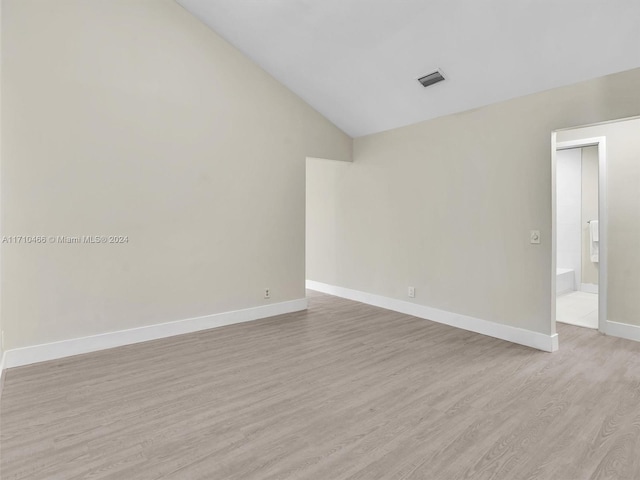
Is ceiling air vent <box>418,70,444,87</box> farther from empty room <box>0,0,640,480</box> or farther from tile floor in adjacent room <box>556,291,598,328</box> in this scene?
tile floor in adjacent room <box>556,291,598,328</box>

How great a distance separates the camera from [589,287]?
6023 millimetres

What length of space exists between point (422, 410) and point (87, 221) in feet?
10.8

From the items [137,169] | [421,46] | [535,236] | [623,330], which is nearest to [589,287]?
[623,330]

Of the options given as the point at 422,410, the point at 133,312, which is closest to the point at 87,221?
the point at 133,312

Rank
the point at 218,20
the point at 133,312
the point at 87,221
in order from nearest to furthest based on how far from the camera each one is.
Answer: the point at 87,221 → the point at 133,312 → the point at 218,20

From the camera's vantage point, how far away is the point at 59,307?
130 inches

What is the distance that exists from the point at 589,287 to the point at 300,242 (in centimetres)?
488

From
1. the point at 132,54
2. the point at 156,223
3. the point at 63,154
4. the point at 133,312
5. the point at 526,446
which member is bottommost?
the point at 526,446

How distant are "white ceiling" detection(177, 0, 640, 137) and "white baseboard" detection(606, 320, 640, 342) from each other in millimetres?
2538

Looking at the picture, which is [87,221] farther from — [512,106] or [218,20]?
[512,106]

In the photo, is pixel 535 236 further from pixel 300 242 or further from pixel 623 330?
pixel 300 242

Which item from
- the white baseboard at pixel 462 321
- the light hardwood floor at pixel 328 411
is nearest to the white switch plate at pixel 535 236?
the white baseboard at pixel 462 321

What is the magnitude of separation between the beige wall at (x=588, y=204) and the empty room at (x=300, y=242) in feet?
4.51

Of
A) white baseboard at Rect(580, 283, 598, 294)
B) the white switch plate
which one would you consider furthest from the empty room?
white baseboard at Rect(580, 283, 598, 294)
